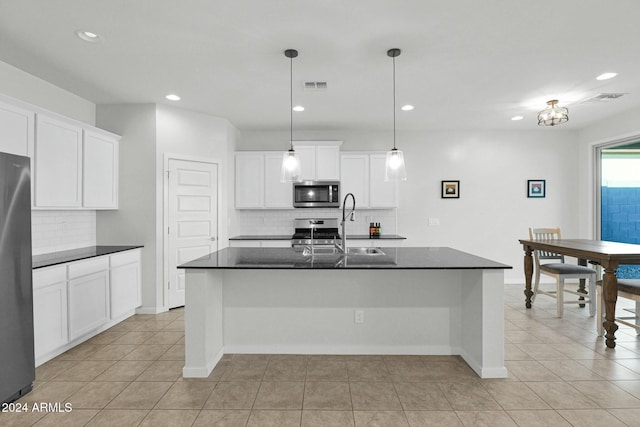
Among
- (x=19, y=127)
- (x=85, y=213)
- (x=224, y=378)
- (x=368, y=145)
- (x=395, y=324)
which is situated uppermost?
(x=368, y=145)

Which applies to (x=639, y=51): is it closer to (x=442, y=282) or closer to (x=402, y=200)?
(x=442, y=282)

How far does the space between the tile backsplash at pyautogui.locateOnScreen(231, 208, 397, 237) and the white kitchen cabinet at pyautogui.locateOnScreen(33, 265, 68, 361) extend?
299 cm

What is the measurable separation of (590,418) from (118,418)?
290 centimetres

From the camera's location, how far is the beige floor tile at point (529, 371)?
2637 millimetres

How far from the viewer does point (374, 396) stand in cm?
238

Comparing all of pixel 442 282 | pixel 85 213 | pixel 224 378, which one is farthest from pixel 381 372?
pixel 85 213

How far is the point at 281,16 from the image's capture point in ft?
7.97

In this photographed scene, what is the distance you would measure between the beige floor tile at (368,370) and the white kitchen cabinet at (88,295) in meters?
2.52

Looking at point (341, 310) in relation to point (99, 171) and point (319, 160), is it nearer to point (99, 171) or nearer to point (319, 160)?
point (319, 160)

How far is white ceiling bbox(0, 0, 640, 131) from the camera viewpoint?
2.36 m

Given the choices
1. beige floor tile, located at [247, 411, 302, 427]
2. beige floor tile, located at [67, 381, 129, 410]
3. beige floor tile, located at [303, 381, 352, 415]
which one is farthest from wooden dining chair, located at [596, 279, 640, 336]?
beige floor tile, located at [67, 381, 129, 410]

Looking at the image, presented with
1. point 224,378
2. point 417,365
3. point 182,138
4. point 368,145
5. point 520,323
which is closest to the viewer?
point 224,378

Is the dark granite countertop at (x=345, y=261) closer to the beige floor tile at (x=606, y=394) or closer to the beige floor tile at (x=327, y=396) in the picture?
the beige floor tile at (x=327, y=396)

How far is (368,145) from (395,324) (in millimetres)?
3538
